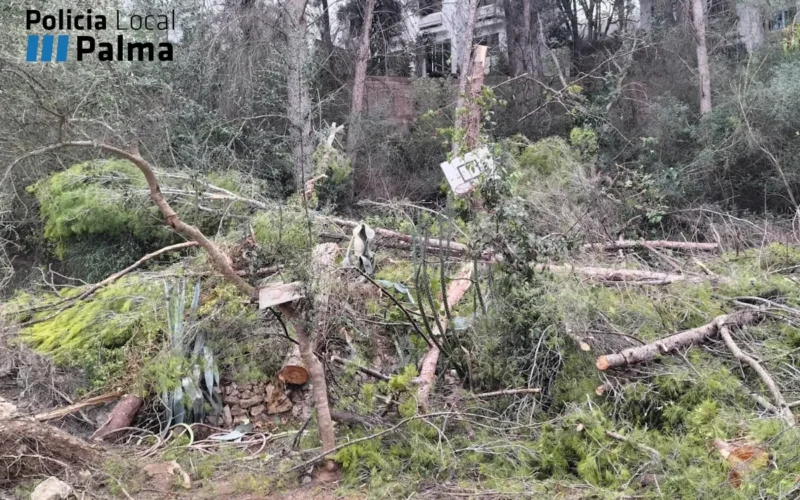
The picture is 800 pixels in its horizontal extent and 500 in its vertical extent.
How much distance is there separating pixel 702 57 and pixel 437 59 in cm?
647

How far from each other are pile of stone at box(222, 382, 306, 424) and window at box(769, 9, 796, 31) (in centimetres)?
1141

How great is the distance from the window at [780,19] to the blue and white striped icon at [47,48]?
11.7m

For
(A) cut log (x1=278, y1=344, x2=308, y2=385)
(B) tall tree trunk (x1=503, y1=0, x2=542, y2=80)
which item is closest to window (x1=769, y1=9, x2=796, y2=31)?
(B) tall tree trunk (x1=503, y1=0, x2=542, y2=80)

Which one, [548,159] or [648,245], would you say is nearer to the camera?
[648,245]

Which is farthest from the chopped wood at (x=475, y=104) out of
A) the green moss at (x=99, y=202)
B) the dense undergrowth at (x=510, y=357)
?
the green moss at (x=99, y=202)

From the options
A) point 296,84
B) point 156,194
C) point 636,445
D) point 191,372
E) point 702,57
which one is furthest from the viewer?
point 702,57

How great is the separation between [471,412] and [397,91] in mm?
10319

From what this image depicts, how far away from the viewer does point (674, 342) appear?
410 cm

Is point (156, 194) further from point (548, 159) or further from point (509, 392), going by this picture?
point (548, 159)

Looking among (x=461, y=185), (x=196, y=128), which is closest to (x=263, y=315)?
(x=461, y=185)

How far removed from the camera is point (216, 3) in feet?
36.6

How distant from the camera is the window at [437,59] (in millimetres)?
14133

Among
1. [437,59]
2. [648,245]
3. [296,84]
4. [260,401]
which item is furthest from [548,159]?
[437,59]

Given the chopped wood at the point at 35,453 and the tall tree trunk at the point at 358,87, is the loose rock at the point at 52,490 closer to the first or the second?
the chopped wood at the point at 35,453
